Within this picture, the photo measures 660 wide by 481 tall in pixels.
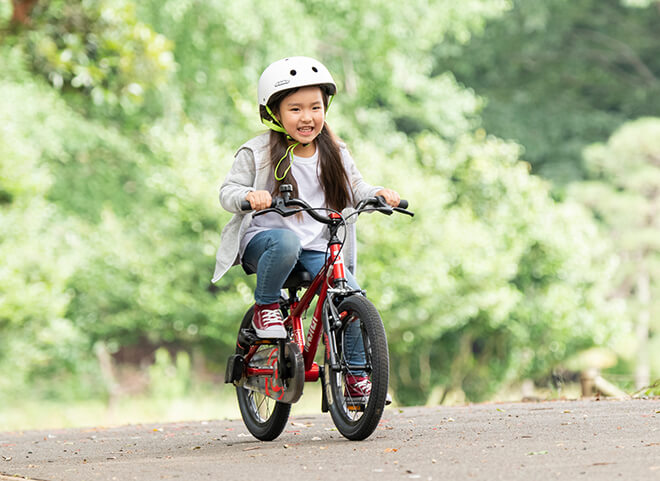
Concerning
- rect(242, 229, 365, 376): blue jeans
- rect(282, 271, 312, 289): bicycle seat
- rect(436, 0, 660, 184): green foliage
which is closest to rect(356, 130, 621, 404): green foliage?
rect(436, 0, 660, 184): green foliage

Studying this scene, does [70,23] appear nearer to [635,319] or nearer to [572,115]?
[635,319]

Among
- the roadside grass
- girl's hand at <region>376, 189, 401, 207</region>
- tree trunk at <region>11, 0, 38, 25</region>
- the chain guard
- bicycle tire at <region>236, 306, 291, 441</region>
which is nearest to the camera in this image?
the chain guard

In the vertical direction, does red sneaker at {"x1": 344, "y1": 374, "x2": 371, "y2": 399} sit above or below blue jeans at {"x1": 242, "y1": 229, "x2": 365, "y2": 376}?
below

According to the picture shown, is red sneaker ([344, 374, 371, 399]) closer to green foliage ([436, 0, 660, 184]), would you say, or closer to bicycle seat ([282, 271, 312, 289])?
bicycle seat ([282, 271, 312, 289])

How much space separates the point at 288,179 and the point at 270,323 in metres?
0.74

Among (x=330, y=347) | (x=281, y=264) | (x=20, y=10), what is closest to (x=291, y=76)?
(x=281, y=264)

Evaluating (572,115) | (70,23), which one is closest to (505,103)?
(572,115)

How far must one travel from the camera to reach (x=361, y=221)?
17938 millimetres

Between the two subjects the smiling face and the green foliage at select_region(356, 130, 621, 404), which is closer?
the smiling face

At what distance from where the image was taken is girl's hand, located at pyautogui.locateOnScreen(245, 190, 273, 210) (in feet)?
16.9

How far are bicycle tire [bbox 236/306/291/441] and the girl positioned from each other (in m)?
0.42

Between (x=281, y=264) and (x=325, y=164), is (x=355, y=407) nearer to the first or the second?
(x=281, y=264)

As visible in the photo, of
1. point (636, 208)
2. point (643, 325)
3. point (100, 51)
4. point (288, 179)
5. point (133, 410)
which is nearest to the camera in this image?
point (288, 179)

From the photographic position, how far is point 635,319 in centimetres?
2397
